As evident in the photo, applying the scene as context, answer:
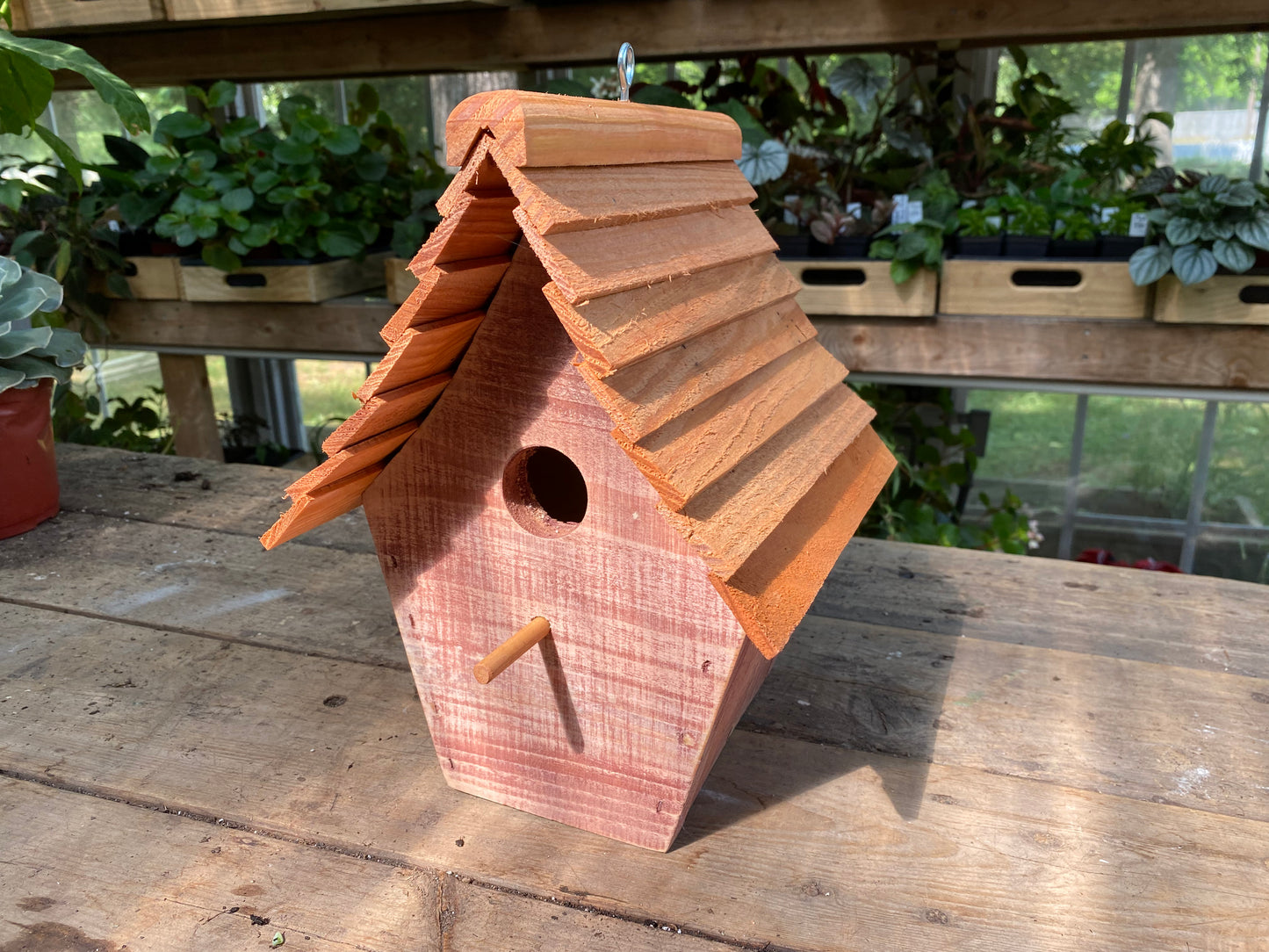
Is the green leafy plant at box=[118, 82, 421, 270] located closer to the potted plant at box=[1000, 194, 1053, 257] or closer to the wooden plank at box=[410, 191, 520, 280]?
the potted plant at box=[1000, 194, 1053, 257]

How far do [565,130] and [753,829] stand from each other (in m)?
0.61

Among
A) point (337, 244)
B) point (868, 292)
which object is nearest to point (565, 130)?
point (868, 292)

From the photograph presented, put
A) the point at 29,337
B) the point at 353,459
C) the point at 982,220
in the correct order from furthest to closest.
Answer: the point at 982,220 < the point at 29,337 < the point at 353,459

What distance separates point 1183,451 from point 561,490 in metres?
2.40

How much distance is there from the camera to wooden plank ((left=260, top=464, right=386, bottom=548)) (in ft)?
2.29

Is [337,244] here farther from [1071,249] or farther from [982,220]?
[1071,249]

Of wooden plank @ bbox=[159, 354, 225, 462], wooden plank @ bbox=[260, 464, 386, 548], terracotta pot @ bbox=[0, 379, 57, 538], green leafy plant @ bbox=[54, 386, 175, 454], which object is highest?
wooden plank @ bbox=[260, 464, 386, 548]

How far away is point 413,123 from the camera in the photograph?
3.34 meters

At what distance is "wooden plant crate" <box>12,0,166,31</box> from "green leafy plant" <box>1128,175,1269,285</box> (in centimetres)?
207

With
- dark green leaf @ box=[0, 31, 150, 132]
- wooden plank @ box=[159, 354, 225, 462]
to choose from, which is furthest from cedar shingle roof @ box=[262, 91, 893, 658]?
wooden plank @ box=[159, 354, 225, 462]

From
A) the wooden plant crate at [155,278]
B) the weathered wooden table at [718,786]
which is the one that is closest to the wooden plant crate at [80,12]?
the wooden plant crate at [155,278]

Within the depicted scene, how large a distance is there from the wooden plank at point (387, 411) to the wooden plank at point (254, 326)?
1594 mm

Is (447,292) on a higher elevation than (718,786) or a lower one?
higher

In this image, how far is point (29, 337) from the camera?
1381mm
